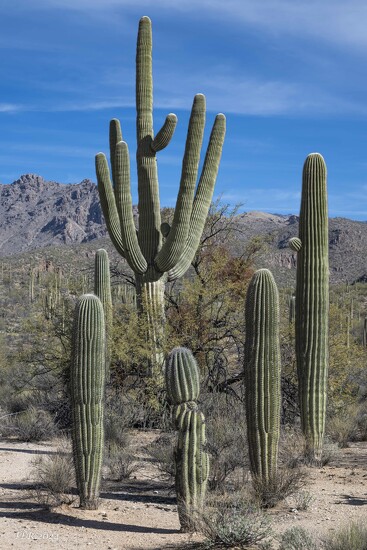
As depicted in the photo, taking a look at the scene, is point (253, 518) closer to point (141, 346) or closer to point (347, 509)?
point (347, 509)

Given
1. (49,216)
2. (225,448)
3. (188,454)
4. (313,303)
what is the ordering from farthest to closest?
(49,216), (313,303), (225,448), (188,454)

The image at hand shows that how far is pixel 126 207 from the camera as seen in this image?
55.1 ft

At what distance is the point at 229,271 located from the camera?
20.4 m

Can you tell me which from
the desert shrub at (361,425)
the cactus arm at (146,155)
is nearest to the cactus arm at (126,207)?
the cactus arm at (146,155)

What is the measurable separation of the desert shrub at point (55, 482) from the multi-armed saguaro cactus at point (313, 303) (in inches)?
163

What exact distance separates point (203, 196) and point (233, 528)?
416 inches

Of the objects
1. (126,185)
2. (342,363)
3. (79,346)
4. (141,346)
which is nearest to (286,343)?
(342,363)

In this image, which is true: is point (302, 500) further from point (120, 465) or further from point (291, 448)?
point (120, 465)

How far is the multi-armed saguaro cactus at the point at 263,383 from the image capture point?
10.1m

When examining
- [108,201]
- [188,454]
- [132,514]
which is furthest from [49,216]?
[188,454]

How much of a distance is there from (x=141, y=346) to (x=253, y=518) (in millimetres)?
8524

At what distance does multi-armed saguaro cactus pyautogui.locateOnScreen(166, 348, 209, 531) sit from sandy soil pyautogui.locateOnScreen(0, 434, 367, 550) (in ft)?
1.15

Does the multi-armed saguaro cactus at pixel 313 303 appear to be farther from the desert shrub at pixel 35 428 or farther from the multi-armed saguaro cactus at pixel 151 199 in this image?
the desert shrub at pixel 35 428

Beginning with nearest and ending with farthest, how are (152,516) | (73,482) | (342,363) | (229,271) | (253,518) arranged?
1. (253,518)
2. (152,516)
3. (73,482)
4. (342,363)
5. (229,271)
